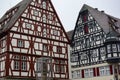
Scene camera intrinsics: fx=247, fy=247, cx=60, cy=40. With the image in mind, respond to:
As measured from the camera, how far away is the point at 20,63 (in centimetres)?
3494

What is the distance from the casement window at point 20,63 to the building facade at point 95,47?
50.0ft

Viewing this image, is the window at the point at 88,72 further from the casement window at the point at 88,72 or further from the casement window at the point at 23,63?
the casement window at the point at 23,63

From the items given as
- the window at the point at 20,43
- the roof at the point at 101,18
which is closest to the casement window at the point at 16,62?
the window at the point at 20,43

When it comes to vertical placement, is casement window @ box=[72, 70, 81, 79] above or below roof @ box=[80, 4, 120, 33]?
below

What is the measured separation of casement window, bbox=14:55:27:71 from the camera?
113 feet

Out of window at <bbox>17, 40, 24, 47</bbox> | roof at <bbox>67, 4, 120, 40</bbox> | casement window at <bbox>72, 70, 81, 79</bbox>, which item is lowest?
casement window at <bbox>72, 70, 81, 79</bbox>

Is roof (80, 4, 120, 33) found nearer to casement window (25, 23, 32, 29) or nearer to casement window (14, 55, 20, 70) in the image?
casement window (25, 23, 32, 29)

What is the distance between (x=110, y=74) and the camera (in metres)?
43.0

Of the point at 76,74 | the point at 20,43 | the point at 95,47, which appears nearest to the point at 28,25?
the point at 20,43

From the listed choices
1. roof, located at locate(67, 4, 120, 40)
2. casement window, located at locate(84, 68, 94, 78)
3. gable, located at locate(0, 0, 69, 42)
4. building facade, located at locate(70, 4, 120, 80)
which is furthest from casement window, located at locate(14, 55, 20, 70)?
roof, located at locate(67, 4, 120, 40)

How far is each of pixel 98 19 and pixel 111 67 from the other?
386 inches

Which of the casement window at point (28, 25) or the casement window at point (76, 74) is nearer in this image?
the casement window at point (28, 25)

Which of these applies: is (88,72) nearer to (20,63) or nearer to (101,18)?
(101,18)

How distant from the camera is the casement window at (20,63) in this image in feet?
113
